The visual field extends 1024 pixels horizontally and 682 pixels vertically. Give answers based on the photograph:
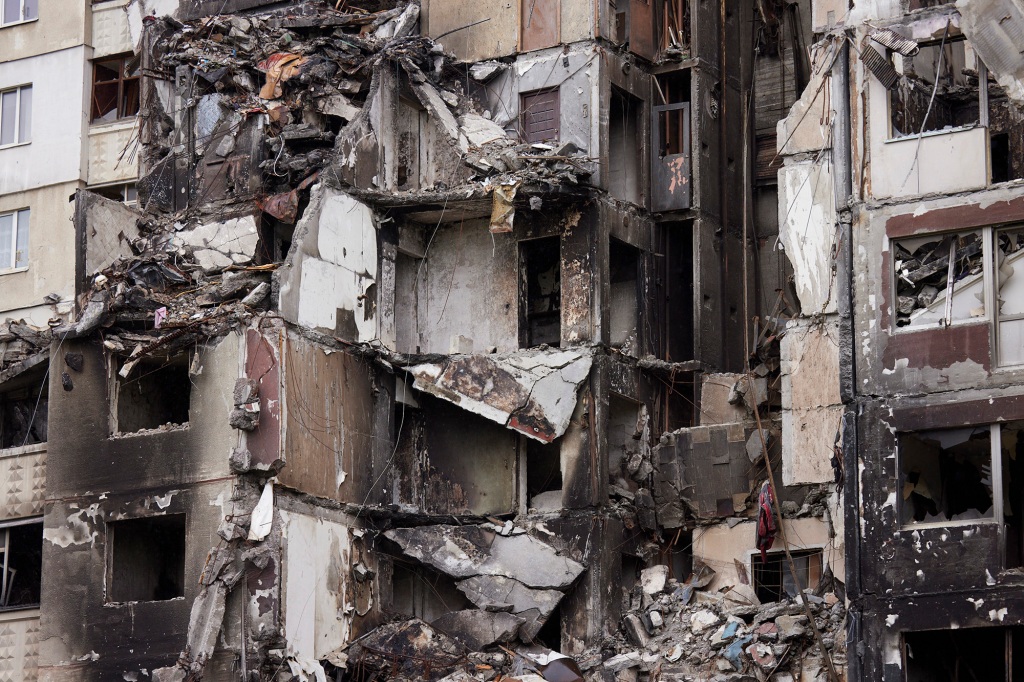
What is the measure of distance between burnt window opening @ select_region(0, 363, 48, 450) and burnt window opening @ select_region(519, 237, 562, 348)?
890cm

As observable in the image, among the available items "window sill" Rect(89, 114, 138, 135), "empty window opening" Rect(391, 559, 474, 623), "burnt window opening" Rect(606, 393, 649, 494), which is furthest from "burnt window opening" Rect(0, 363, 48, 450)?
"burnt window opening" Rect(606, 393, 649, 494)

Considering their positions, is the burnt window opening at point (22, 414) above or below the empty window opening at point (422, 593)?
above

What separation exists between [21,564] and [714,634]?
42.1 feet

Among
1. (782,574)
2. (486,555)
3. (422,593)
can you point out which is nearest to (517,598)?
(486,555)

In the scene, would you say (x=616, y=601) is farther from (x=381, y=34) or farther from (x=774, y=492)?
(x=381, y=34)

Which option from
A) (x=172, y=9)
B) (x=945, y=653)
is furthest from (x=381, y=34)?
(x=945, y=653)

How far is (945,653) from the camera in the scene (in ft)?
88.6

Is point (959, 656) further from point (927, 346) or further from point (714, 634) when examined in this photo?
point (714, 634)

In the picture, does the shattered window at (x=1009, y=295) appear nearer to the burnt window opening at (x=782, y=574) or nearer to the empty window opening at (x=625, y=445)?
the burnt window opening at (x=782, y=574)

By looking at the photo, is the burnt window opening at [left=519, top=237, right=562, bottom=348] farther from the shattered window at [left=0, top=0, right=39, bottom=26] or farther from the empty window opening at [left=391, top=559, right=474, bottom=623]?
the shattered window at [left=0, top=0, right=39, bottom=26]

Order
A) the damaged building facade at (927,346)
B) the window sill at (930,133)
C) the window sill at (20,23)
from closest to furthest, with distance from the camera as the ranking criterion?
1. the damaged building facade at (927,346)
2. the window sill at (930,133)
3. the window sill at (20,23)

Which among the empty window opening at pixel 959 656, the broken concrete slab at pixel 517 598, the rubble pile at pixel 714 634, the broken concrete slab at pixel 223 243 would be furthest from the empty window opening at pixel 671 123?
the empty window opening at pixel 959 656

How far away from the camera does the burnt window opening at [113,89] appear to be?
41.2m

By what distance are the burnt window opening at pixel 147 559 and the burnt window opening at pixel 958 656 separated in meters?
12.2
